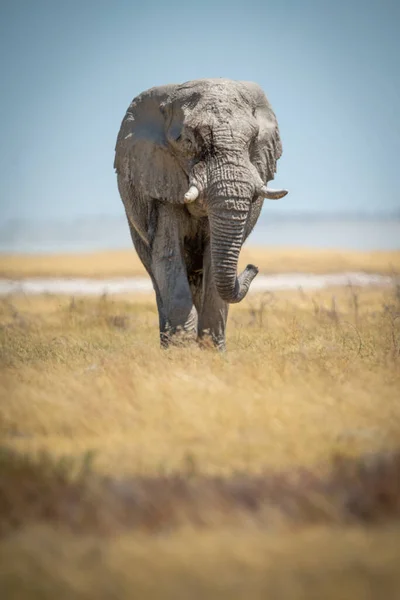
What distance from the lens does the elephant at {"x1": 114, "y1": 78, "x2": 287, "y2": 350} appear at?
37.0 ft

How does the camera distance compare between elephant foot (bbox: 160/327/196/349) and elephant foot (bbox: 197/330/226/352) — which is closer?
elephant foot (bbox: 160/327/196/349)

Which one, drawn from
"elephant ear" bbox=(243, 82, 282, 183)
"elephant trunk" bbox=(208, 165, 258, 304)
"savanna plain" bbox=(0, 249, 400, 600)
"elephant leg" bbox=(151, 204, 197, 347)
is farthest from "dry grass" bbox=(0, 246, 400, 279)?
"savanna plain" bbox=(0, 249, 400, 600)

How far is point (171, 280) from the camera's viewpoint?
11.9 m

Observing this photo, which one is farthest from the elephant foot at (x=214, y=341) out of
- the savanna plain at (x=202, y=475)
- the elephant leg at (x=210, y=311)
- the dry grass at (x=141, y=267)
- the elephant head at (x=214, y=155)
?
the dry grass at (x=141, y=267)

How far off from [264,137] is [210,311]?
2.57 m

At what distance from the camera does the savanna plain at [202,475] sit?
467 cm

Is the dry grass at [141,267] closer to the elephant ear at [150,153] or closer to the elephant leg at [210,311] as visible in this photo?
the elephant ear at [150,153]

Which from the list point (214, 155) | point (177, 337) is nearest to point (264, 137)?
point (214, 155)

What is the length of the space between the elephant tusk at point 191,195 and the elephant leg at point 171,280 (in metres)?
0.93

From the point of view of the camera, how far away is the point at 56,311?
21.1 meters

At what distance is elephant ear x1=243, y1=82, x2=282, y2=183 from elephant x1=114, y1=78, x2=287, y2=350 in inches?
0.6

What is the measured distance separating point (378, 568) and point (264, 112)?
9.14 meters

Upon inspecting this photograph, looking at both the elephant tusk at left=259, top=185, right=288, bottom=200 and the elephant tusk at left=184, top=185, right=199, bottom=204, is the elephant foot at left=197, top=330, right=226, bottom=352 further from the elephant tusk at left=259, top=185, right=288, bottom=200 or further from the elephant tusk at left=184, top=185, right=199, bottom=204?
the elephant tusk at left=259, top=185, right=288, bottom=200

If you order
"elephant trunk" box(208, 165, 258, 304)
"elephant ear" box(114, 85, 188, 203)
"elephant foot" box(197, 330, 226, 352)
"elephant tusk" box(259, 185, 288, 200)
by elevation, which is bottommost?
"elephant foot" box(197, 330, 226, 352)
